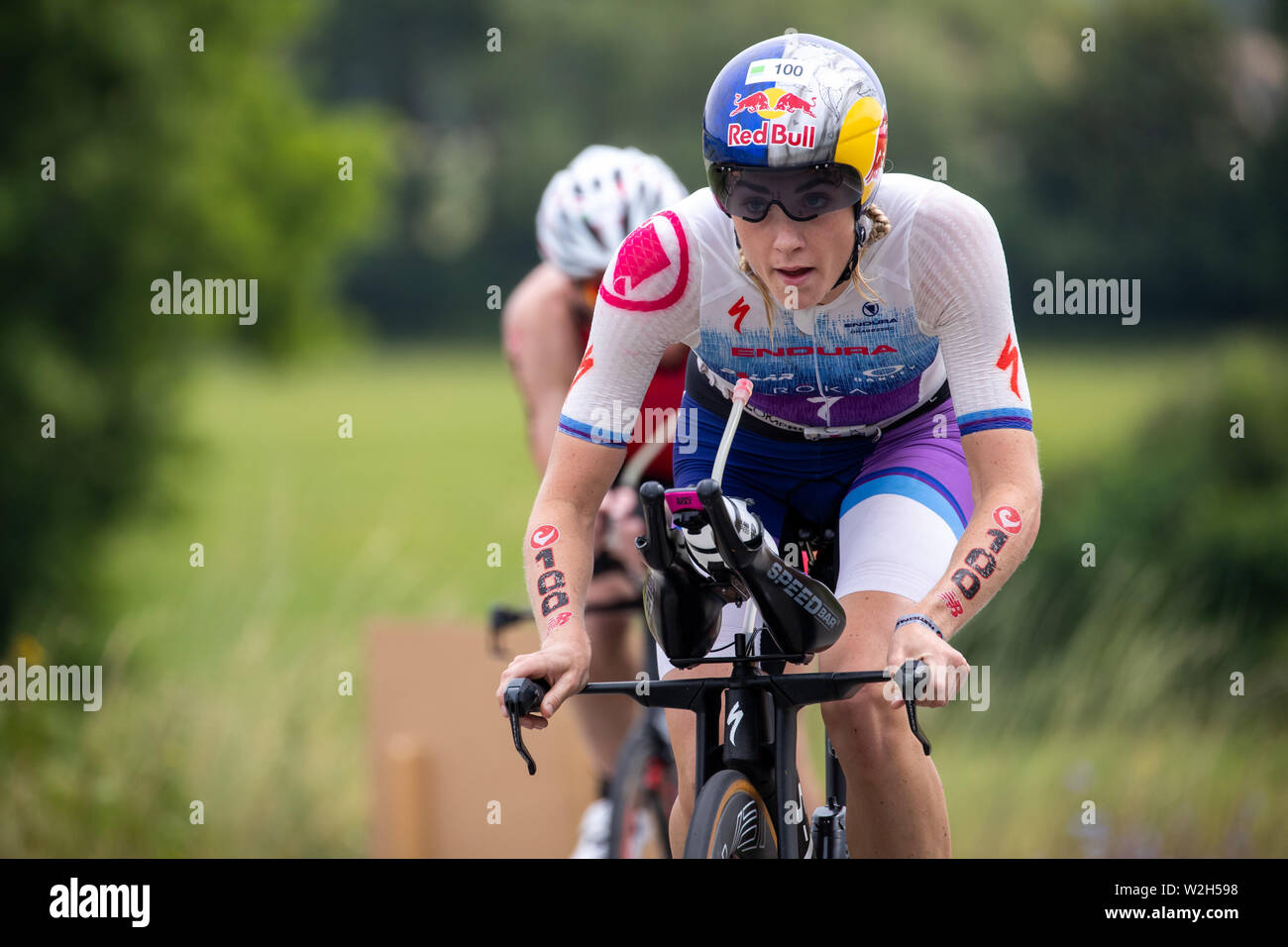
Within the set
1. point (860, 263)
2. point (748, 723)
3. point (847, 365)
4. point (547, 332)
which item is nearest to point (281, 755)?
point (547, 332)

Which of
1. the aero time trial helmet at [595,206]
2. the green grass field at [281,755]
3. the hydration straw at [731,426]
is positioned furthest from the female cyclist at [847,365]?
the green grass field at [281,755]

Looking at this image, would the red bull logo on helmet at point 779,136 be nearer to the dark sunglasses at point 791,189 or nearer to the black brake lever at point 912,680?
the dark sunglasses at point 791,189

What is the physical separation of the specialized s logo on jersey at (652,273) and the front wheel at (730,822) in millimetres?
1016

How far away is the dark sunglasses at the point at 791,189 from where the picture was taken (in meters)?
3.13

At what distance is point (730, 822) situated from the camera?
3121mm

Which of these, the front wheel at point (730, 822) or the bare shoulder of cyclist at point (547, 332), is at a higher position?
the bare shoulder of cyclist at point (547, 332)

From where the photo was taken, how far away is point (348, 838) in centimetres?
761

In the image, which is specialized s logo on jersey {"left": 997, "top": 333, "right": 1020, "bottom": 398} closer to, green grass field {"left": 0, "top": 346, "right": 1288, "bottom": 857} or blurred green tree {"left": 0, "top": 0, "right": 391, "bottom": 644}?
green grass field {"left": 0, "top": 346, "right": 1288, "bottom": 857}

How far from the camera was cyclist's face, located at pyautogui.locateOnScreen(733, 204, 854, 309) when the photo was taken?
3.17 m

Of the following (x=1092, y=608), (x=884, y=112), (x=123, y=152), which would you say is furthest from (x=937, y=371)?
(x=123, y=152)

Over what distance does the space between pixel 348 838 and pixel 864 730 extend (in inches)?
193

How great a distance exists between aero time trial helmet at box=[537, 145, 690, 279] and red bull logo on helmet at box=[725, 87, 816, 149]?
2.16 meters

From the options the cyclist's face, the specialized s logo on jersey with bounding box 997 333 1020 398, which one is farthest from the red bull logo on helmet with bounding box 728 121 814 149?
the specialized s logo on jersey with bounding box 997 333 1020 398
